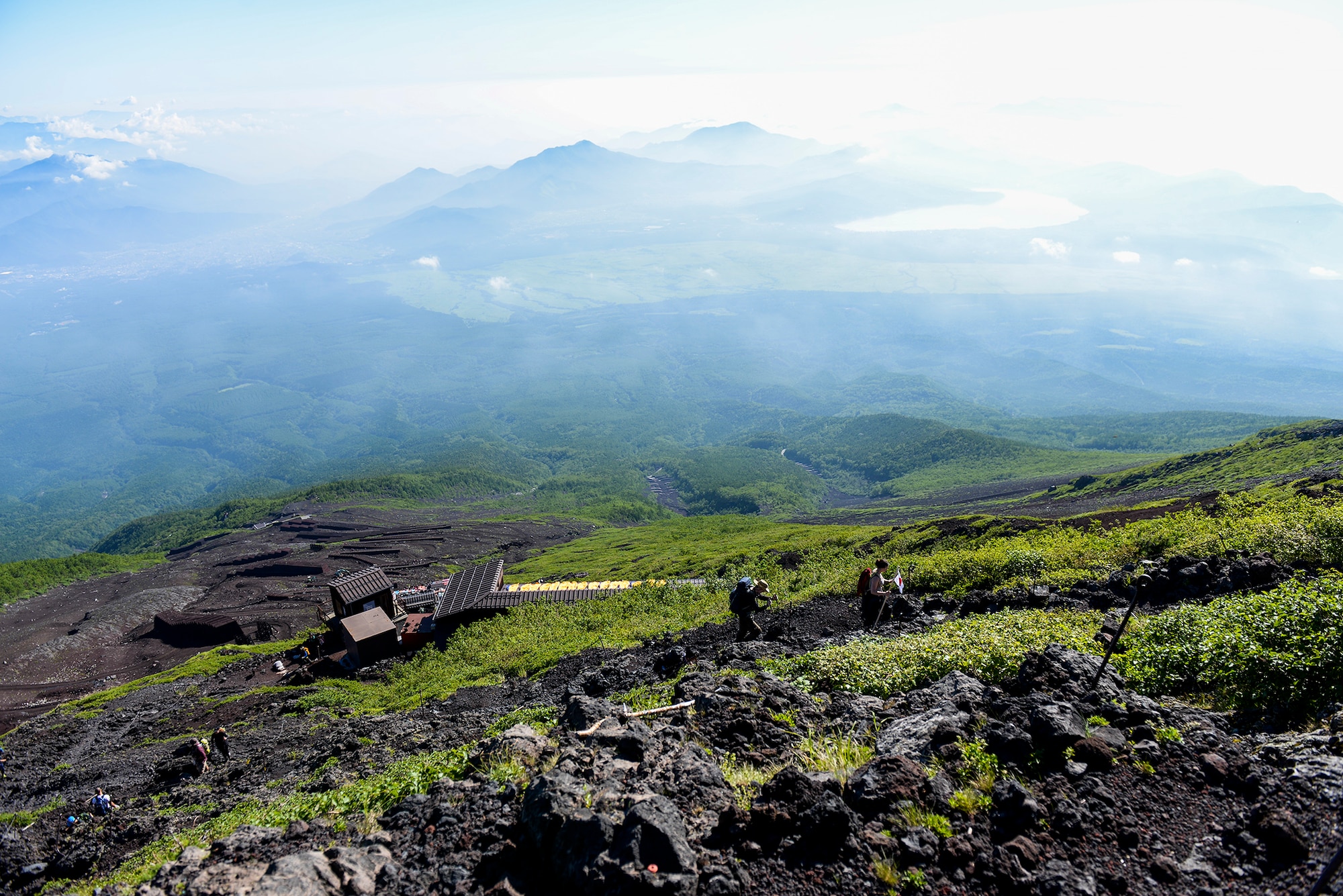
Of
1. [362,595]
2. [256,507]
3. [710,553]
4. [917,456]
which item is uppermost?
[362,595]

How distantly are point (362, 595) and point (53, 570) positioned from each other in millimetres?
61590

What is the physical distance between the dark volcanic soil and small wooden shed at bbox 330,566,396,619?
258 cm

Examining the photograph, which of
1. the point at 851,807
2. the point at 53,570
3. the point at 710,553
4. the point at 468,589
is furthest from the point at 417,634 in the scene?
the point at 53,570

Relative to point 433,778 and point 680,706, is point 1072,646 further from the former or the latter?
→ point 433,778

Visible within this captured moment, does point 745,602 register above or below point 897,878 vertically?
below

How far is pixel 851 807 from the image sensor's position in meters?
6.62

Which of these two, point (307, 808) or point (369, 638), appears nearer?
point (307, 808)

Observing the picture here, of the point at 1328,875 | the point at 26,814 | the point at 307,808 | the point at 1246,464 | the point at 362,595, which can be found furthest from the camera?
the point at 1246,464

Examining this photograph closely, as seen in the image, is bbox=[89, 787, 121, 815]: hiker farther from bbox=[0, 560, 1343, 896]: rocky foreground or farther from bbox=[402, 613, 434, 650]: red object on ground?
bbox=[402, 613, 434, 650]: red object on ground

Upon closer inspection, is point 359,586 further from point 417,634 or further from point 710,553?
point 710,553

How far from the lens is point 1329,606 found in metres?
7.96

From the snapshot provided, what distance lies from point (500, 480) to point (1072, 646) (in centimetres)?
14029

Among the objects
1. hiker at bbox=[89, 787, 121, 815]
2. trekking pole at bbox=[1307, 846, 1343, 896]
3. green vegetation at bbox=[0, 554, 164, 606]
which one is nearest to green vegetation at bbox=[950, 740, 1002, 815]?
trekking pole at bbox=[1307, 846, 1343, 896]

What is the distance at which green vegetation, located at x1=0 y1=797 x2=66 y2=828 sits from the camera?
15516 millimetres
